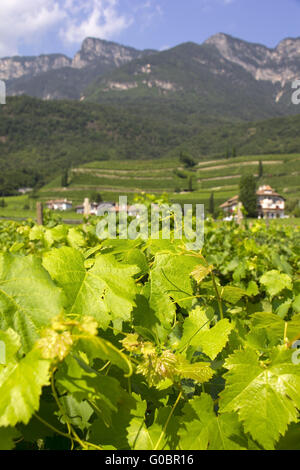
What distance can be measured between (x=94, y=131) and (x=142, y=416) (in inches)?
5840

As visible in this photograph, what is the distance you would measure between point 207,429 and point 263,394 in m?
0.13

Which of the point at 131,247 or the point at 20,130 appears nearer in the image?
the point at 131,247

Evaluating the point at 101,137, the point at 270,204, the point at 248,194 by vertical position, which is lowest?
the point at 270,204

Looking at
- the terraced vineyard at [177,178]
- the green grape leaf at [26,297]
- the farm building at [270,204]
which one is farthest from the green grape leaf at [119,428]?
the terraced vineyard at [177,178]

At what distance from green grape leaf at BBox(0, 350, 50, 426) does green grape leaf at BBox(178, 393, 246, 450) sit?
0.32 metres

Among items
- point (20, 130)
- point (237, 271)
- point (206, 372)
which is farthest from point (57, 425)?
point (20, 130)

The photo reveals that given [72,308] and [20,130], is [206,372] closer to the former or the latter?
[72,308]

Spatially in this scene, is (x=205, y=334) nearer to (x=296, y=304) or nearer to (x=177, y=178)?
(x=296, y=304)

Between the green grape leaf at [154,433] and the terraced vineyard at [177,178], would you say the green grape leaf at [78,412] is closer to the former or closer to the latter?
the green grape leaf at [154,433]

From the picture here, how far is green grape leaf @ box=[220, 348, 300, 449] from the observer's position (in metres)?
0.66

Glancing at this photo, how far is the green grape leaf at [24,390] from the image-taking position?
525mm

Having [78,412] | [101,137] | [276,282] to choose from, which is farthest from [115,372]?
[101,137]

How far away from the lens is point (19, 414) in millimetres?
527

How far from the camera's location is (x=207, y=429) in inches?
28.4
